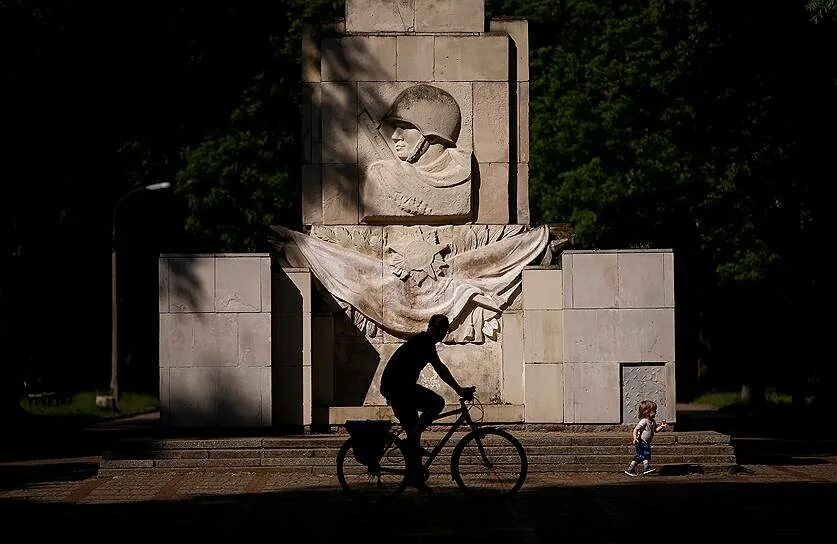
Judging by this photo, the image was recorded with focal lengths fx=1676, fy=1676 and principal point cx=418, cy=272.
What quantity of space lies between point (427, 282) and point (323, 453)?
10.0 feet

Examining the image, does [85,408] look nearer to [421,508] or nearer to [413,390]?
[413,390]

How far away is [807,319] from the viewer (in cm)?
3531

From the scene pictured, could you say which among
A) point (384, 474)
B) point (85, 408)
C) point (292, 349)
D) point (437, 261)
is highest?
point (437, 261)

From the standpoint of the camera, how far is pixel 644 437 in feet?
64.0

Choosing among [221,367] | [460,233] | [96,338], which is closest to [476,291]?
[460,233]

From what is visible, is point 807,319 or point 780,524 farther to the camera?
point 807,319

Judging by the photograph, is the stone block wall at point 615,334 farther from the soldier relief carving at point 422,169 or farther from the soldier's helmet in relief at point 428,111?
the soldier's helmet in relief at point 428,111

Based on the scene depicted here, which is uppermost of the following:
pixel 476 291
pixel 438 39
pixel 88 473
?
pixel 438 39

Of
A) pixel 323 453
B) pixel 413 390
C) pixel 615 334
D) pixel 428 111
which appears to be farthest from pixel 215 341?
pixel 413 390

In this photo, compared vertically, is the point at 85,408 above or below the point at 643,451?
below

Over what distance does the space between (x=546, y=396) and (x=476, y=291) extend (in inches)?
65.4

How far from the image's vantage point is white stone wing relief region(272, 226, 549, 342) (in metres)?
22.1

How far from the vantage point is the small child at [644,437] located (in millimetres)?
19469

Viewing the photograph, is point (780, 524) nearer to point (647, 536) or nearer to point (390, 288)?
point (647, 536)
